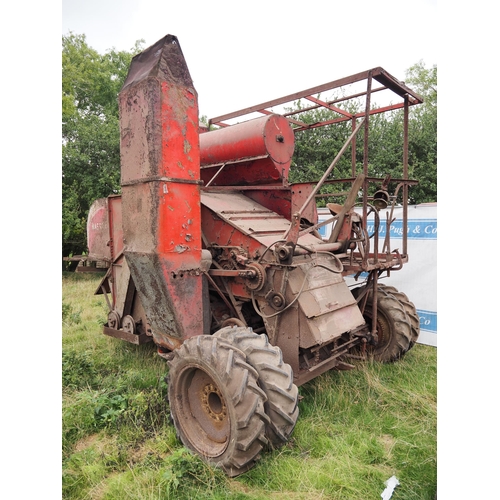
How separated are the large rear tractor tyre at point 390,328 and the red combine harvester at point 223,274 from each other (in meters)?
0.40

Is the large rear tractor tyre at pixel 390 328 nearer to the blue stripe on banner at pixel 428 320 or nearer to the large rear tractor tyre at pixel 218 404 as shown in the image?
the blue stripe on banner at pixel 428 320

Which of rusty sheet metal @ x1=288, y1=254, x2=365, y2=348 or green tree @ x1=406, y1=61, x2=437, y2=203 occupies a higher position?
green tree @ x1=406, y1=61, x2=437, y2=203

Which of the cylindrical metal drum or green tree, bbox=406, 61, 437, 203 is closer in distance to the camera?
the cylindrical metal drum

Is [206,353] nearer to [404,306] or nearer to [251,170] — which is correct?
[251,170]

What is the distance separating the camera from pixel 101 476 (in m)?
2.92

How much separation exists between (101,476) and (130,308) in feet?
7.20

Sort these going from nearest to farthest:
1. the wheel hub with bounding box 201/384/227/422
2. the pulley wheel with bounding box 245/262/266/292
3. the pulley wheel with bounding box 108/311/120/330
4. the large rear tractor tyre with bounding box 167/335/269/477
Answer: the large rear tractor tyre with bounding box 167/335/269/477 < the wheel hub with bounding box 201/384/227/422 < the pulley wheel with bounding box 245/262/266/292 < the pulley wheel with bounding box 108/311/120/330

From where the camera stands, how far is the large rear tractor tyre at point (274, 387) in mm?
2814

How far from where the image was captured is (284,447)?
124 inches

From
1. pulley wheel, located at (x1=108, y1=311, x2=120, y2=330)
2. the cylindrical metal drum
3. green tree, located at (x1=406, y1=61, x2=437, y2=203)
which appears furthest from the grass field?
green tree, located at (x1=406, y1=61, x2=437, y2=203)

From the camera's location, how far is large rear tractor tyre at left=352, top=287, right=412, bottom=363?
16.0ft

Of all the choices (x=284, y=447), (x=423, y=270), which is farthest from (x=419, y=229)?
(x=284, y=447)

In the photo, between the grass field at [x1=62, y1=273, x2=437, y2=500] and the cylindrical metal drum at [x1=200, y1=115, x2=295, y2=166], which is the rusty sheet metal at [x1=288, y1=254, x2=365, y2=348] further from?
the cylindrical metal drum at [x1=200, y1=115, x2=295, y2=166]

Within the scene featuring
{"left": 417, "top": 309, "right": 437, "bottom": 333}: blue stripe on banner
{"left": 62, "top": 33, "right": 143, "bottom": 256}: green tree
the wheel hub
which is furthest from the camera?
{"left": 62, "top": 33, "right": 143, "bottom": 256}: green tree
